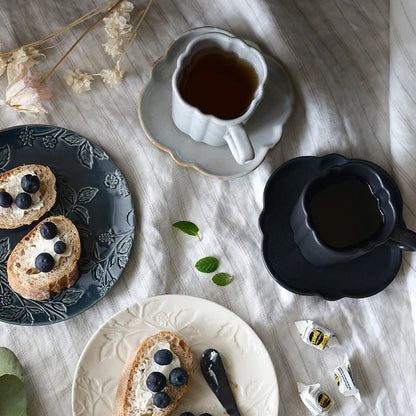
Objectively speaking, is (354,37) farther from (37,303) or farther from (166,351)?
(37,303)

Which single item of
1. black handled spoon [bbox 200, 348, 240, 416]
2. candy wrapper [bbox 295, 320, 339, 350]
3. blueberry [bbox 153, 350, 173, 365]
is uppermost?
blueberry [bbox 153, 350, 173, 365]

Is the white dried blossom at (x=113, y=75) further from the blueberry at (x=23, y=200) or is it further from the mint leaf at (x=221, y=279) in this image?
the mint leaf at (x=221, y=279)

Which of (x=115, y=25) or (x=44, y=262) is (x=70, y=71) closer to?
(x=115, y=25)

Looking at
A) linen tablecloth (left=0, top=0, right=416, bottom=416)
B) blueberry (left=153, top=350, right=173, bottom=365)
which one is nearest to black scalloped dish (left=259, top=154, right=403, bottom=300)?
linen tablecloth (left=0, top=0, right=416, bottom=416)

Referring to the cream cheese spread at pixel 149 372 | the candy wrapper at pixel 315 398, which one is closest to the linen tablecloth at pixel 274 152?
the candy wrapper at pixel 315 398

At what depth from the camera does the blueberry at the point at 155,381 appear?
3.79 feet

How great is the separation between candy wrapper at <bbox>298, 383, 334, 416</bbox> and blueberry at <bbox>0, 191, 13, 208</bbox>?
2.36 ft

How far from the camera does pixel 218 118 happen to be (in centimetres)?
111

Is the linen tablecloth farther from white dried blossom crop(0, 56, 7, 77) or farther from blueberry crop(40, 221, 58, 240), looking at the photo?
blueberry crop(40, 221, 58, 240)

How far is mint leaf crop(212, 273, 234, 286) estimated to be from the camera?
1.24m

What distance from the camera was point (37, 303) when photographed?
3.92 feet

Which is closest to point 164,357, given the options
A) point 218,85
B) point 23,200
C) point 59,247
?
point 59,247

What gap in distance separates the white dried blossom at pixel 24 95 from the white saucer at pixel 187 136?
0.70ft

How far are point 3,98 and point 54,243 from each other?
0.34 m
